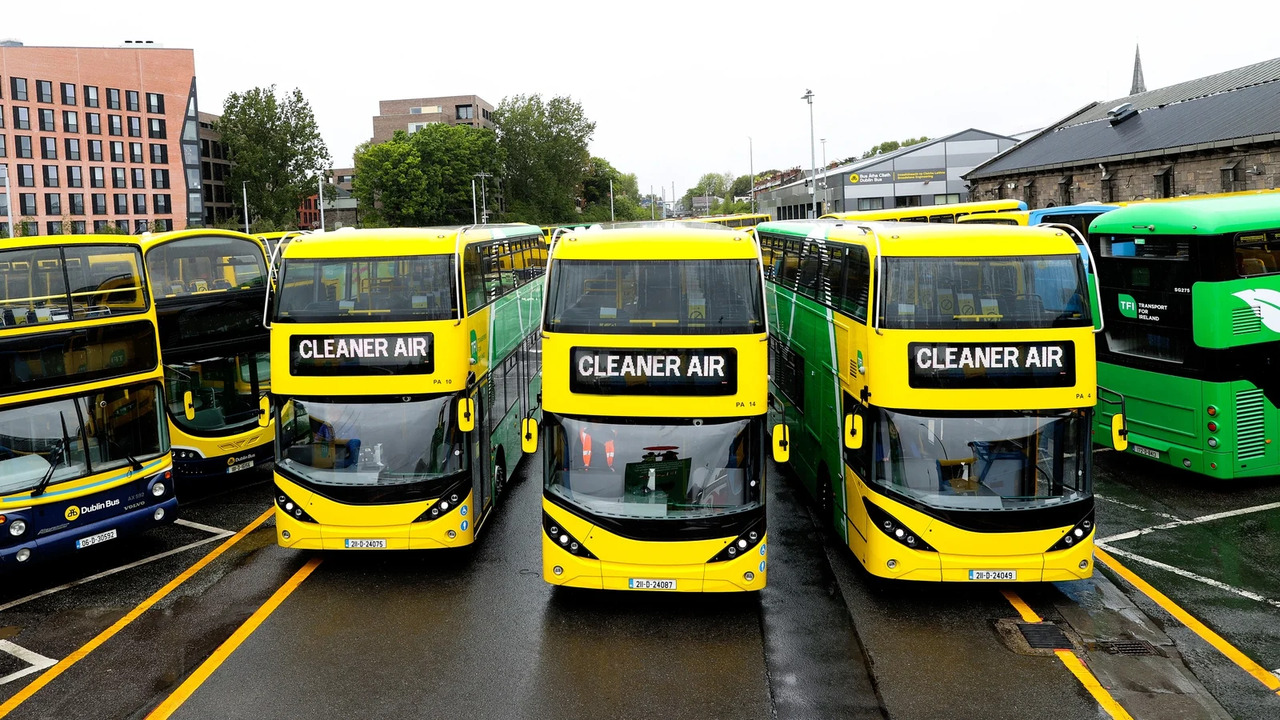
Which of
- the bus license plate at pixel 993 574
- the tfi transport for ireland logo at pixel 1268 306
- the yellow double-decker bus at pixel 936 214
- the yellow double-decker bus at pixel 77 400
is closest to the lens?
the bus license plate at pixel 993 574

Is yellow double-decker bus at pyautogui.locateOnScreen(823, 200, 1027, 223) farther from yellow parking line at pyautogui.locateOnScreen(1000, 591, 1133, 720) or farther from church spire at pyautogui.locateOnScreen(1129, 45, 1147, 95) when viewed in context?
church spire at pyautogui.locateOnScreen(1129, 45, 1147, 95)

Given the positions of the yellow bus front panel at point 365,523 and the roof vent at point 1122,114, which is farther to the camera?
the roof vent at point 1122,114

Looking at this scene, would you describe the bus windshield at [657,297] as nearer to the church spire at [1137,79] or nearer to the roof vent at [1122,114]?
the roof vent at [1122,114]

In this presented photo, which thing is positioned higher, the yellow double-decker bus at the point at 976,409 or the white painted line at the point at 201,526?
the yellow double-decker bus at the point at 976,409

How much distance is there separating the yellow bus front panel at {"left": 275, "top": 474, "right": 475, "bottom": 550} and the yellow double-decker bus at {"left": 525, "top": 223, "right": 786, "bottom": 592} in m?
1.86

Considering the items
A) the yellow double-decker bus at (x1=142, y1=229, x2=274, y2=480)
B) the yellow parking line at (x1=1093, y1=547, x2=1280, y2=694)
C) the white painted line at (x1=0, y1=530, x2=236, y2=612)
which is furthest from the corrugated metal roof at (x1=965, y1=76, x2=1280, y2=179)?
the white painted line at (x1=0, y1=530, x2=236, y2=612)

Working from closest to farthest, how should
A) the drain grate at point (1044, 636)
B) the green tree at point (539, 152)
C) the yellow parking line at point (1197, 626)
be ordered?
the yellow parking line at point (1197, 626)
the drain grate at point (1044, 636)
the green tree at point (539, 152)

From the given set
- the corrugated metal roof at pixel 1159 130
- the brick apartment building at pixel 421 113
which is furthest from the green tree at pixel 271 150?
the corrugated metal roof at pixel 1159 130

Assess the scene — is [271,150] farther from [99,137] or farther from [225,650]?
[225,650]

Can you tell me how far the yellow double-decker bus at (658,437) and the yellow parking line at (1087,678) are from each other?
3008mm

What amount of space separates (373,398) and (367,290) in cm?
136

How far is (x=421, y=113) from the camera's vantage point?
123750 millimetres

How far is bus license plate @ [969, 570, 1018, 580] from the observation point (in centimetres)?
1045

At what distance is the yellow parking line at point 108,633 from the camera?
928cm
